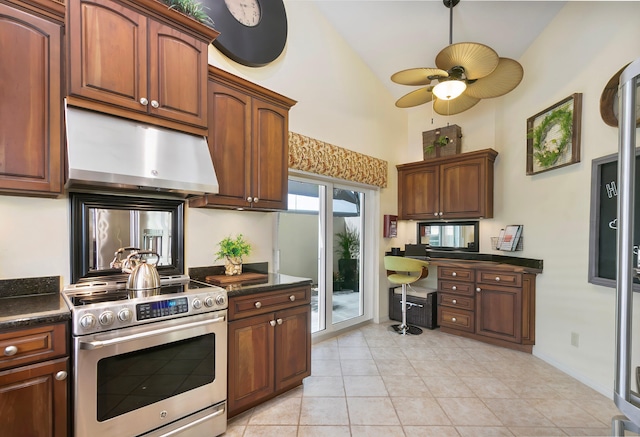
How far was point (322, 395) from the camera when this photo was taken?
2541 millimetres

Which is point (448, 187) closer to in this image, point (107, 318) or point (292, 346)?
point (292, 346)

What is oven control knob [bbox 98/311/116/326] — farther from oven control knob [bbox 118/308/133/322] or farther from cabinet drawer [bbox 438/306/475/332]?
cabinet drawer [bbox 438/306/475/332]

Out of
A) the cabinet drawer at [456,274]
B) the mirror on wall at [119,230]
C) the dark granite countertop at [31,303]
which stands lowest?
the cabinet drawer at [456,274]

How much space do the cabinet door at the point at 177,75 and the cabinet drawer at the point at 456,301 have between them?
358 centimetres

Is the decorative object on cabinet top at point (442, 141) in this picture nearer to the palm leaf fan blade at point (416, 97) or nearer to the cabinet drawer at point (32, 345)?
the palm leaf fan blade at point (416, 97)

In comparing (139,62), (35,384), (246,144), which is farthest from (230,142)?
(35,384)

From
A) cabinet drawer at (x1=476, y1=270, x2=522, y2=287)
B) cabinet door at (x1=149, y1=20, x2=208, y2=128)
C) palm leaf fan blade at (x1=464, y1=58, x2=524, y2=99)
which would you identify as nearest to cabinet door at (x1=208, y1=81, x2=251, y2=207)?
cabinet door at (x1=149, y1=20, x2=208, y2=128)

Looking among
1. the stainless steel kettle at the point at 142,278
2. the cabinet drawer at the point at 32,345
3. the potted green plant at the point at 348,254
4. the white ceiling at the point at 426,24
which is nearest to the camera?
the cabinet drawer at the point at 32,345

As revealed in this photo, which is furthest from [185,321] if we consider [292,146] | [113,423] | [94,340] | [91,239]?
[292,146]

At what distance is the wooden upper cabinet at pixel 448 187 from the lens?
399 centimetres

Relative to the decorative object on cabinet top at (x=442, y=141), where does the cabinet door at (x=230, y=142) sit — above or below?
below

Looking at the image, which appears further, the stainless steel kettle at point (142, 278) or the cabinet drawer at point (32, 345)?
the stainless steel kettle at point (142, 278)

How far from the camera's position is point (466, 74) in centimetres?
253

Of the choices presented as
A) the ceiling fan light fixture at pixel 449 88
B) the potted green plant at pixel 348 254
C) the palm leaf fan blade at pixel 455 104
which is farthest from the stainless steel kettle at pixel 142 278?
the palm leaf fan blade at pixel 455 104
